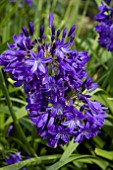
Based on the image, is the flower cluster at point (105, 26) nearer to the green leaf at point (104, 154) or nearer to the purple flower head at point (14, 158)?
the green leaf at point (104, 154)

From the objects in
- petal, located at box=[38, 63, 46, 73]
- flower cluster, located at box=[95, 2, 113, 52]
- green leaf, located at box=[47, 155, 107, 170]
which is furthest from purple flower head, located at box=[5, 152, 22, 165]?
flower cluster, located at box=[95, 2, 113, 52]

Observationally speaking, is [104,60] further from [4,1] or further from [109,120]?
[4,1]

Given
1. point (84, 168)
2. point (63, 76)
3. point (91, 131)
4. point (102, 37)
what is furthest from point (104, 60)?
point (63, 76)

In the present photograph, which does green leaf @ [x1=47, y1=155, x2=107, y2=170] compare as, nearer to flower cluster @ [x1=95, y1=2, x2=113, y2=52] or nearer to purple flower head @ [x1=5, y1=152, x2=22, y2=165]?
purple flower head @ [x1=5, y1=152, x2=22, y2=165]

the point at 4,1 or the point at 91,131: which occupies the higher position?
the point at 4,1

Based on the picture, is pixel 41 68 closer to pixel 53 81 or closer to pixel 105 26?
pixel 53 81

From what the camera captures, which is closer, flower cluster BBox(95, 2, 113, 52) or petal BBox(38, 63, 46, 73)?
petal BBox(38, 63, 46, 73)
